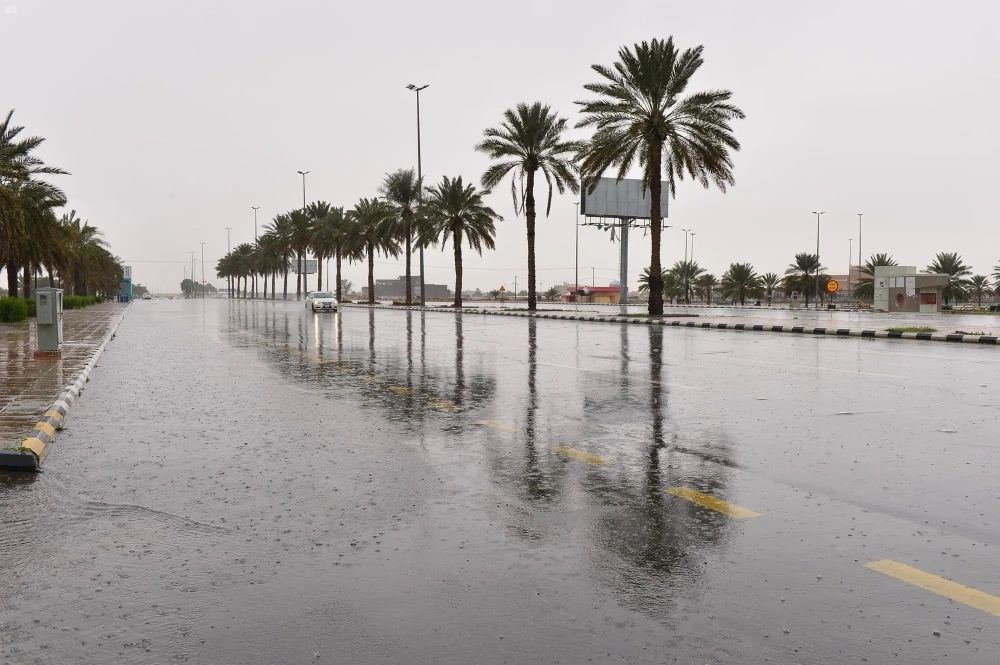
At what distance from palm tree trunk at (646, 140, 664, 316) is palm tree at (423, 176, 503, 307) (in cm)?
1820

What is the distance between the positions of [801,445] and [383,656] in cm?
505

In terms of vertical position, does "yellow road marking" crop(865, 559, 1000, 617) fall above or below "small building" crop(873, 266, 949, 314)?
below

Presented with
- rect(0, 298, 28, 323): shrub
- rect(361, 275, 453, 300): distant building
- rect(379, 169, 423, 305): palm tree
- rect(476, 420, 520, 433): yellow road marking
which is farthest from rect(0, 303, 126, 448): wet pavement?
rect(361, 275, 453, 300): distant building

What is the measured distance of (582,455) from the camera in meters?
6.75

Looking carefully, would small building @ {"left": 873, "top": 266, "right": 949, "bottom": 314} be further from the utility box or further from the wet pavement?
the utility box

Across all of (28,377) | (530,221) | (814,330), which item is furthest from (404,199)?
(28,377)

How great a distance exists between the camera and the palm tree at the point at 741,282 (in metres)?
91.3

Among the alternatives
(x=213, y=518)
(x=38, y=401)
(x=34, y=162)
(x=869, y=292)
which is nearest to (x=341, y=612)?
(x=213, y=518)

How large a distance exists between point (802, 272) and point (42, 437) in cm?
8724

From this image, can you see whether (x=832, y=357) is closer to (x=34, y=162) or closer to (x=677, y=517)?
(x=677, y=517)

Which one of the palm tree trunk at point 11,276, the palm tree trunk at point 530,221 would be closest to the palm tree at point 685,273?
the palm tree trunk at point 530,221

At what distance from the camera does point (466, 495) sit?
5.48 metres

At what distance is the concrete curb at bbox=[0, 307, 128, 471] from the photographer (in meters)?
6.38

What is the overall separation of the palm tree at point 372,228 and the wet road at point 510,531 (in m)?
53.5
